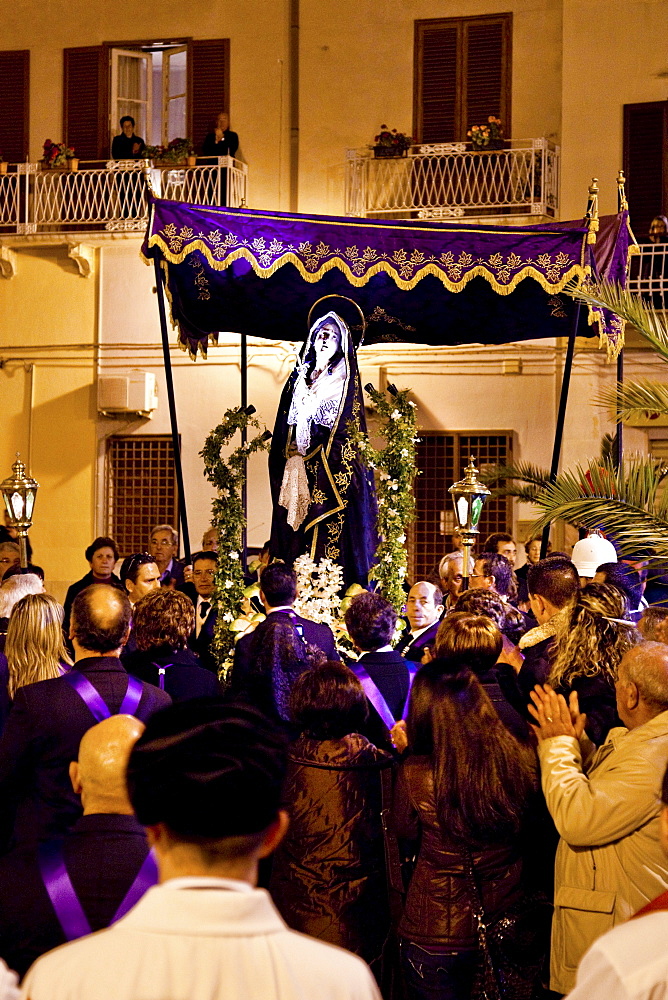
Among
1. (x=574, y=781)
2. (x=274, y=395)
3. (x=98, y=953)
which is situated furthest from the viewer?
(x=274, y=395)

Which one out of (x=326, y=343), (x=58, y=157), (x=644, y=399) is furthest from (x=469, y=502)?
(x=58, y=157)

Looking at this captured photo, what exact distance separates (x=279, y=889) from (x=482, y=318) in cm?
741

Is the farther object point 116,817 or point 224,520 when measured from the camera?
Result: point 224,520

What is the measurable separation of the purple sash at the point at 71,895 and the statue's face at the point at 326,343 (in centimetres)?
663

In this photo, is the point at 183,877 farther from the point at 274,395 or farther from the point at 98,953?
the point at 274,395

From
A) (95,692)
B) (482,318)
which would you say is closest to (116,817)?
(95,692)

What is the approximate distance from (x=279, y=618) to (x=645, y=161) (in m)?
11.3

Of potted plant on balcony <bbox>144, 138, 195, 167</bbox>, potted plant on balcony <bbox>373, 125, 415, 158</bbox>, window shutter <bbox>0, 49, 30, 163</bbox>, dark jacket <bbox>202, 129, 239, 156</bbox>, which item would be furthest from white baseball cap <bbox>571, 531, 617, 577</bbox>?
window shutter <bbox>0, 49, 30, 163</bbox>

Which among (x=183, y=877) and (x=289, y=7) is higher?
(x=289, y=7)

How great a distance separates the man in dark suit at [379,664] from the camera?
5.16m

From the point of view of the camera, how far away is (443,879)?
3.85 meters

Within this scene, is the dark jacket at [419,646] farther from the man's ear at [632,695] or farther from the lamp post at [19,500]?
the lamp post at [19,500]

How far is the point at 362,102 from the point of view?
16156mm

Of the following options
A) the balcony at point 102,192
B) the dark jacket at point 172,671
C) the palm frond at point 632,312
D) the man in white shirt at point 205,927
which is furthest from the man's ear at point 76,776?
the balcony at point 102,192
